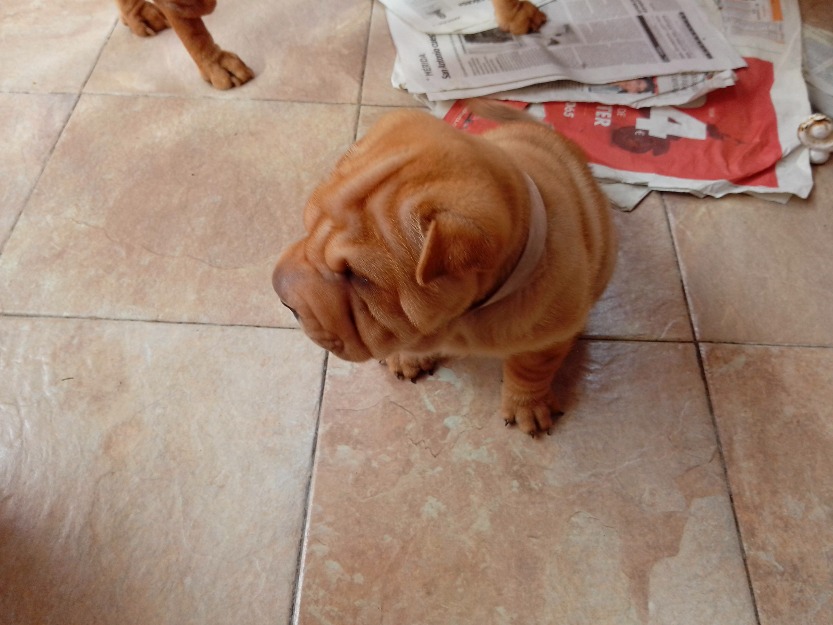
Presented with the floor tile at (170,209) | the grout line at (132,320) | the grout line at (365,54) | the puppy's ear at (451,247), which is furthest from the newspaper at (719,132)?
the puppy's ear at (451,247)

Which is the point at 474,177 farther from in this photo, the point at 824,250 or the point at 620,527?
the point at 824,250

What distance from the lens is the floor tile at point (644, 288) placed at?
146cm

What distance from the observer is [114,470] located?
1.30 m

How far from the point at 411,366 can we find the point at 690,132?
1.15m

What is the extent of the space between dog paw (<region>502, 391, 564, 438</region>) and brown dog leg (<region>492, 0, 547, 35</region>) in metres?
1.30

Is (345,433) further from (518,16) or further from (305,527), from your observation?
(518,16)

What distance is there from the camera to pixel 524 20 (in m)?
1.92

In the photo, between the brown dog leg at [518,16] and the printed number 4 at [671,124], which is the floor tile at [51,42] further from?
the printed number 4 at [671,124]

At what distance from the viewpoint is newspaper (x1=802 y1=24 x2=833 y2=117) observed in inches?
69.8

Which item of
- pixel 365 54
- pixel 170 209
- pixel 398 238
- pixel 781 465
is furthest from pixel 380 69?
pixel 781 465

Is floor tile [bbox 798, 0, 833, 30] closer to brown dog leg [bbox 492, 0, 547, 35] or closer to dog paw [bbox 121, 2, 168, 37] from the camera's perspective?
brown dog leg [bbox 492, 0, 547, 35]

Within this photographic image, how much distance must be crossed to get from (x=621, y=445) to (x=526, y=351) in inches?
15.7

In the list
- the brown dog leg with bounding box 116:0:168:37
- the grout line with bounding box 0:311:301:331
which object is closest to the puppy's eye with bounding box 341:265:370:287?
the grout line with bounding box 0:311:301:331

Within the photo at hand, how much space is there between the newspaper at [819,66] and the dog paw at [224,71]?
182cm
